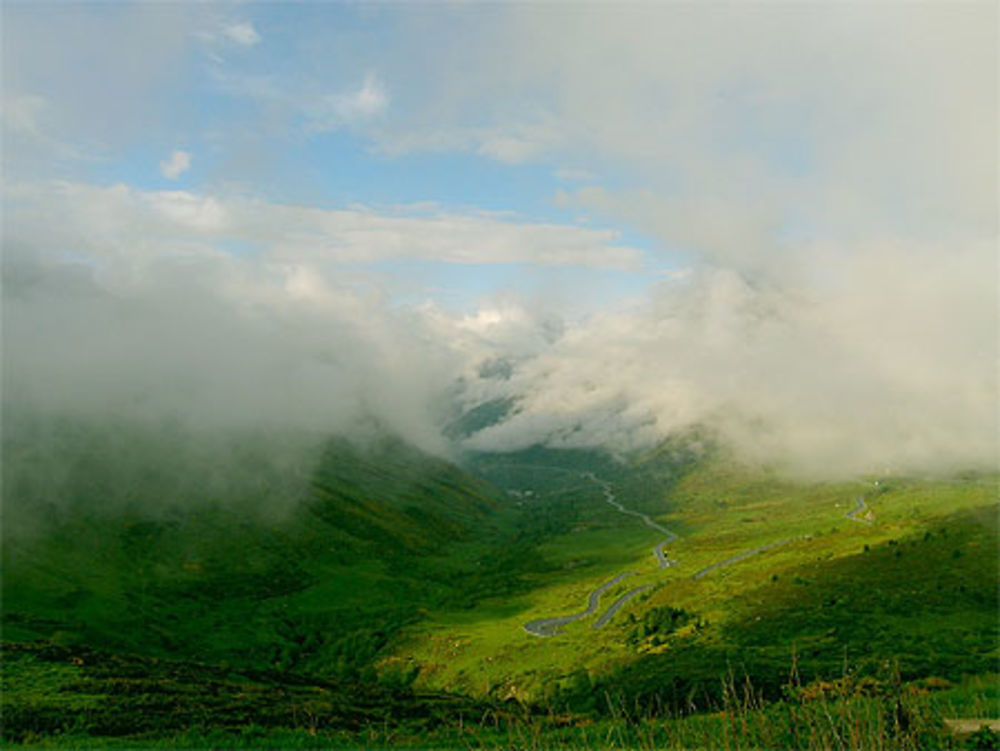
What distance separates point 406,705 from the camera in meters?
52.1

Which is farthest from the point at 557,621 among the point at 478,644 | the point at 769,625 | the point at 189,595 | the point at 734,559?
the point at 189,595

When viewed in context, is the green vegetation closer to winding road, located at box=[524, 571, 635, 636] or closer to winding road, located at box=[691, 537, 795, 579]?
winding road, located at box=[691, 537, 795, 579]

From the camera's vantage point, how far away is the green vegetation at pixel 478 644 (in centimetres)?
2869

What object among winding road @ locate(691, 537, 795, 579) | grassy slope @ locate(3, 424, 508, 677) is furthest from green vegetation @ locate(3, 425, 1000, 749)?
winding road @ locate(691, 537, 795, 579)

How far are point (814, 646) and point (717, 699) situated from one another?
2688 centimetres

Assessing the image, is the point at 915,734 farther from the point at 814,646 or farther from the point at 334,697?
the point at 814,646

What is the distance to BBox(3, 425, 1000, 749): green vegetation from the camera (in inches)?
1129

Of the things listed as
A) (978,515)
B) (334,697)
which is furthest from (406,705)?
(978,515)

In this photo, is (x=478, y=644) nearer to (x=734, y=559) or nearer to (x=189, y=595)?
(x=189, y=595)

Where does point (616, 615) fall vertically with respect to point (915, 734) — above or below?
below

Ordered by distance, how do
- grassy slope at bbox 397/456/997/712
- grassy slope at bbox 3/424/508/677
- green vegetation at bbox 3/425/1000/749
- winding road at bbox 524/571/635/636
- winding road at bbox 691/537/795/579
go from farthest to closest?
1. winding road at bbox 691/537/795/579
2. winding road at bbox 524/571/635/636
3. grassy slope at bbox 3/424/508/677
4. grassy slope at bbox 397/456/997/712
5. green vegetation at bbox 3/425/1000/749

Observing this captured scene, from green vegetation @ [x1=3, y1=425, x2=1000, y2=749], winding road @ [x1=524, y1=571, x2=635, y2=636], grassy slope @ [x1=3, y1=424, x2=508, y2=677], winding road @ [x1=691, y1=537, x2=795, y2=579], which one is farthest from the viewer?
winding road @ [x1=691, y1=537, x2=795, y2=579]

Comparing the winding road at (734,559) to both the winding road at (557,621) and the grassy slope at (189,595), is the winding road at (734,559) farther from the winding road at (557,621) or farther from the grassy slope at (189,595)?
the grassy slope at (189,595)

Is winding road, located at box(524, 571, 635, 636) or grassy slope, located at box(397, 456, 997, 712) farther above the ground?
grassy slope, located at box(397, 456, 997, 712)
